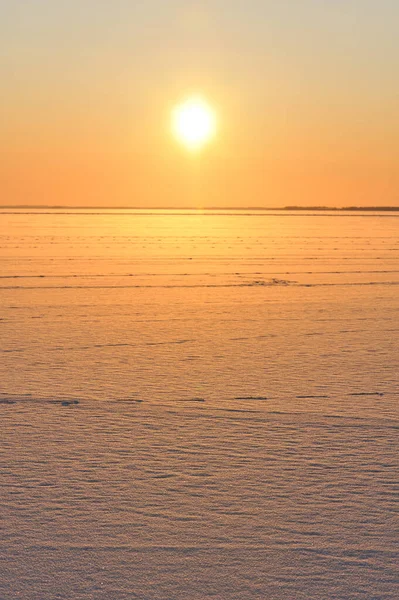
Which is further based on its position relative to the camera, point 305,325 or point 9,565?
point 305,325

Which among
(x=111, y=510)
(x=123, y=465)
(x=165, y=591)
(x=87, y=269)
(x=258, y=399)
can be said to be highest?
(x=87, y=269)

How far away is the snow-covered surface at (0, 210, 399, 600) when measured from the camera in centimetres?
439

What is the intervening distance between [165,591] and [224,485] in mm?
1483

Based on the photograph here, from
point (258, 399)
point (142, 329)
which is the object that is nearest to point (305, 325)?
point (142, 329)

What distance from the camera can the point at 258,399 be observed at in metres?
7.96

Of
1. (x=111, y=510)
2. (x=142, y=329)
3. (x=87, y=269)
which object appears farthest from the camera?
(x=87, y=269)

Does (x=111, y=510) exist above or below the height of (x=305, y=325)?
below

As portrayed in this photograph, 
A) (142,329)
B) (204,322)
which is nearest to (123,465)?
(142,329)

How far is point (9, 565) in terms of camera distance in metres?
4.43

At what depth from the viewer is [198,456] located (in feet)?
20.4

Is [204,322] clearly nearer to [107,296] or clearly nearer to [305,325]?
[305,325]

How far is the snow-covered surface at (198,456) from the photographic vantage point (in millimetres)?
4395

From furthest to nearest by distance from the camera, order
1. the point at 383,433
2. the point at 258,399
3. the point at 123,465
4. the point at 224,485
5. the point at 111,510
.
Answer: the point at 258,399 → the point at 383,433 → the point at 123,465 → the point at 224,485 → the point at 111,510

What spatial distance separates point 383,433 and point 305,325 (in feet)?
20.7
